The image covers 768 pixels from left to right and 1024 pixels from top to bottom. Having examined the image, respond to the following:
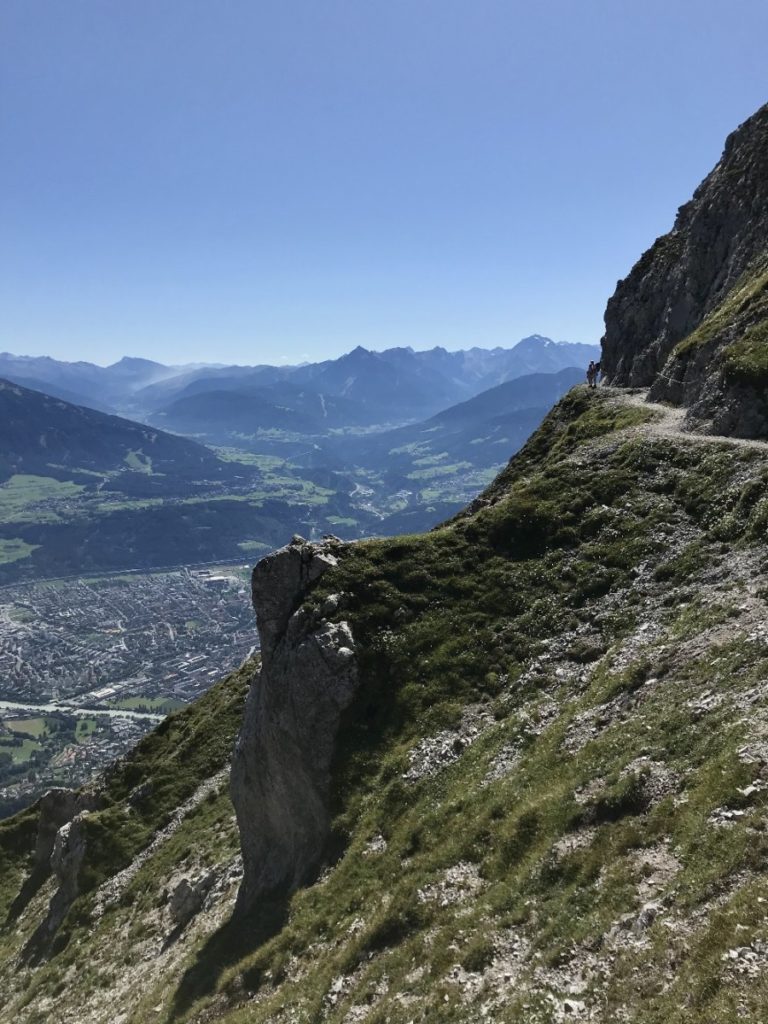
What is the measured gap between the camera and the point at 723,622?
29031mm

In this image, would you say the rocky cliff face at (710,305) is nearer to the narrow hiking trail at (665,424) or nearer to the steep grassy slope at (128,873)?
the narrow hiking trail at (665,424)

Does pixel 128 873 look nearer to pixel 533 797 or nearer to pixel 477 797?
pixel 477 797

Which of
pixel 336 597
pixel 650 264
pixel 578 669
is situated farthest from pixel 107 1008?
pixel 650 264

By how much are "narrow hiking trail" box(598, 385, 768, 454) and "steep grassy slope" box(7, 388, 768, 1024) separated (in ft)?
5.42

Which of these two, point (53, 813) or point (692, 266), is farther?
point (692, 266)

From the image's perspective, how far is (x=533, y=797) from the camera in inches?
976

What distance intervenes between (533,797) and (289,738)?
16915 millimetres

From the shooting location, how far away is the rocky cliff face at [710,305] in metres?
55.0

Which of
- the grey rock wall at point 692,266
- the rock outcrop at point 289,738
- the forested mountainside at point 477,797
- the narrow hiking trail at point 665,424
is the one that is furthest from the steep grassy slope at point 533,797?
the grey rock wall at point 692,266

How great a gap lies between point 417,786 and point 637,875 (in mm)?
14166

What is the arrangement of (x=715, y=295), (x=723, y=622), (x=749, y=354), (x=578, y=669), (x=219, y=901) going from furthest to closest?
1. (x=715, y=295)
2. (x=749, y=354)
3. (x=219, y=901)
4. (x=578, y=669)
5. (x=723, y=622)

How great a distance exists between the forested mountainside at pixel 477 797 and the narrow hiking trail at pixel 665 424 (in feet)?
1.76

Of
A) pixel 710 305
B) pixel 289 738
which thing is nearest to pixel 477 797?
pixel 289 738

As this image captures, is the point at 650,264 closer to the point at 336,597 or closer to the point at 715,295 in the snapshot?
the point at 715,295
